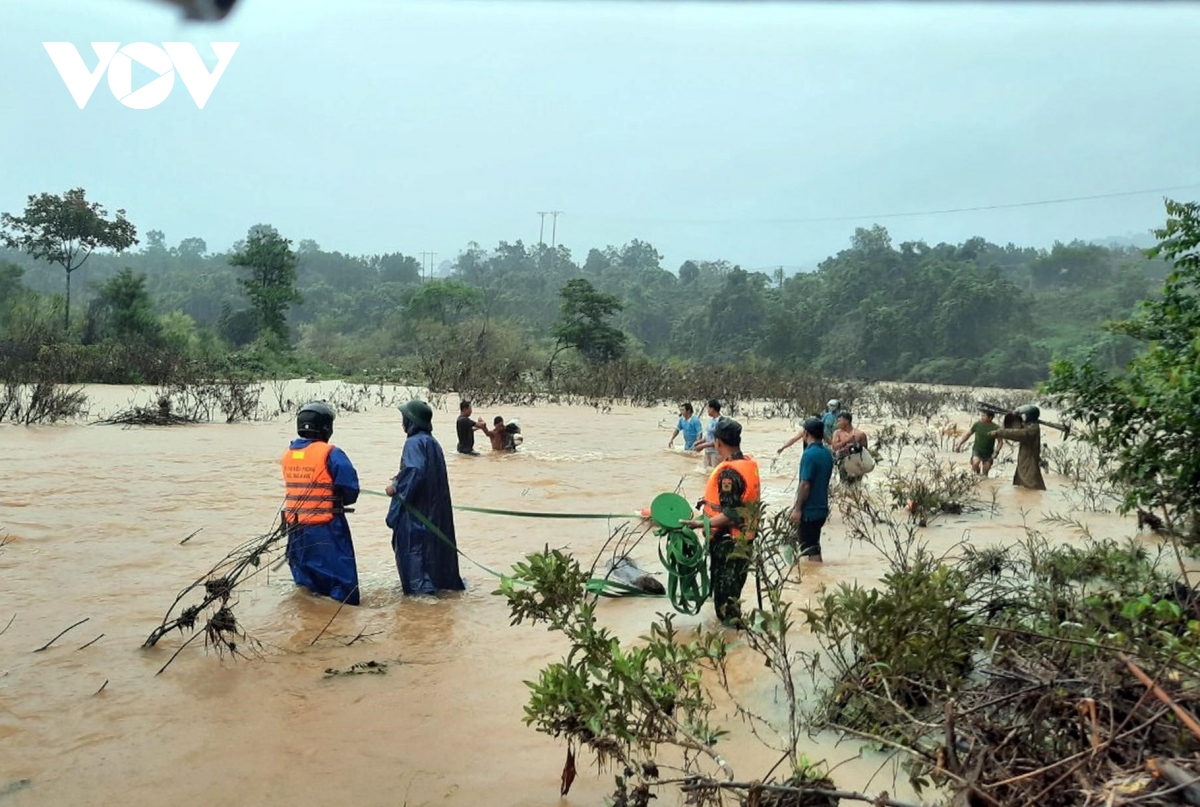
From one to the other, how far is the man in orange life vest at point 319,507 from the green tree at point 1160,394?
197 inches

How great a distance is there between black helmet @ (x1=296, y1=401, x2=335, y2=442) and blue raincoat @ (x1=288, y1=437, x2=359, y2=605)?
0.24ft

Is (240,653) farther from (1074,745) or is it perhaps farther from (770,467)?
(770,467)

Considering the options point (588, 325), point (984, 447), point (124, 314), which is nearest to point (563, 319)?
point (588, 325)

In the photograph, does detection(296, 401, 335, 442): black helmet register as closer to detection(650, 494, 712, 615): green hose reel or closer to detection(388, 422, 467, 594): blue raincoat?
detection(388, 422, 467, 594): blue raincoat

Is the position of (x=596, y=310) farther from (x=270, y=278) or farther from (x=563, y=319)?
(x=270, y=278)

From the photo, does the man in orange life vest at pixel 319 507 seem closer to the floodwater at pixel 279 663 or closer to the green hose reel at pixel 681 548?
the floodwater at pixel 279 663

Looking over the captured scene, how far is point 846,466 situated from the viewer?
33.2ft

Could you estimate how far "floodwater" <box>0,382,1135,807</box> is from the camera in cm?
401

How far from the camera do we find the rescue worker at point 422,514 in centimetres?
649

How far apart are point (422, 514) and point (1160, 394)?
4.81 metres

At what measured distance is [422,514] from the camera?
6504 millimetres

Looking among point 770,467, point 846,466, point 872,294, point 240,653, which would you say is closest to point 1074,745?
point 240,653

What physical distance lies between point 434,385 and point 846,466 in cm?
1718

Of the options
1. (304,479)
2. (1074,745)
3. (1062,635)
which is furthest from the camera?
(304,479)
